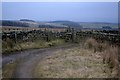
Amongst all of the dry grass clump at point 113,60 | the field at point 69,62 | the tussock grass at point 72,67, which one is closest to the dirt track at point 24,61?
the field at point 69,62

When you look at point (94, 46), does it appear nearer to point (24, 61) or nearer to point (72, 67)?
point (24, 61)

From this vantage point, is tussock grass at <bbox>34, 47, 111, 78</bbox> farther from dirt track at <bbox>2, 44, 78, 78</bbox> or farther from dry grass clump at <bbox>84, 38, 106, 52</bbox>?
dry grass clump at <bbox>84, 38, 106, 52</bbox>

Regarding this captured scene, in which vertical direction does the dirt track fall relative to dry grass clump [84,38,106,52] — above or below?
below

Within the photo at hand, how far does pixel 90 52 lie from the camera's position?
21.8 m

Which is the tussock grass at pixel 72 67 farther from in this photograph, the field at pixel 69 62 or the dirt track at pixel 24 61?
the dirt track at pixel 24 61

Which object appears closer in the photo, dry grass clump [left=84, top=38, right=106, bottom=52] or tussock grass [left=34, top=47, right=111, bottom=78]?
tussock grass [left=34, top=47, right=111, bottom=78]

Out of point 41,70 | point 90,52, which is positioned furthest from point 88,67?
point 90,52

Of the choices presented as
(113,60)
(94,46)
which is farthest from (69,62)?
(94,46)

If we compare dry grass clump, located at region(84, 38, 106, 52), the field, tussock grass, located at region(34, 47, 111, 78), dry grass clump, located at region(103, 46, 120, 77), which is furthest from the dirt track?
dry grass clump, located at region(84, 38, 106, 52)

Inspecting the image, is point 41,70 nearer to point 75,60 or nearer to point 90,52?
point 75,60

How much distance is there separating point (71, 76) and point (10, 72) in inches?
125

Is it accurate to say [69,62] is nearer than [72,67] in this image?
No

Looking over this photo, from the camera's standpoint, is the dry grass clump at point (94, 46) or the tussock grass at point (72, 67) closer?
the tussock grass at point (72, 67)

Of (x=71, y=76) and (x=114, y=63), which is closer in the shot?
(x=71, y=76)
